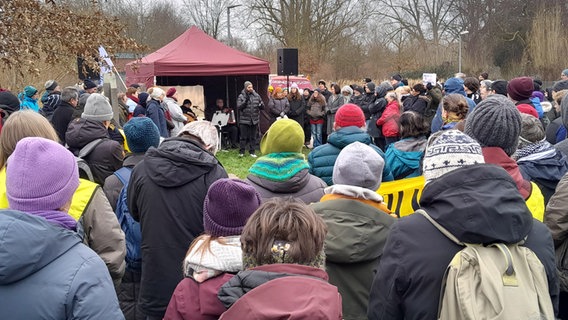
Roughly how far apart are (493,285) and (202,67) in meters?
12.9

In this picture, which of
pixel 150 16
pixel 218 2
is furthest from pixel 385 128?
pixel 218 2

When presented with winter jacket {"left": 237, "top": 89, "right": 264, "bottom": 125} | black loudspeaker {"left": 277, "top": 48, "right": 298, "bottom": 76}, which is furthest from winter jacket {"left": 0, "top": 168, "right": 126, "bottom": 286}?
black loudspeaker {"left": 277, "top": 48, "right": 298, "bottom": 76}

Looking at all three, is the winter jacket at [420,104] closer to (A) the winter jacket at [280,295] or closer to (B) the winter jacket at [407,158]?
(B) the winter jacket at [407,158]

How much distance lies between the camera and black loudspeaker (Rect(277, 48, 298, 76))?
55.8 feet

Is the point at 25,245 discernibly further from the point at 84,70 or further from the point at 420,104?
the point at 420,104

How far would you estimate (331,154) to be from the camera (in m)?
5.06

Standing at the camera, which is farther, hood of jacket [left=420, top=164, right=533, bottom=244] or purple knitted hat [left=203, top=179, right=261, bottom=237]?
purple knitted hat [left=203, top=179, right=261, bottom=237]

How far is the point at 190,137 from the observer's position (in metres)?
3.88

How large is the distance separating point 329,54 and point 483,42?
9.25 m

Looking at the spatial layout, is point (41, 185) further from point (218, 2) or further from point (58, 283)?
point (218, 2)

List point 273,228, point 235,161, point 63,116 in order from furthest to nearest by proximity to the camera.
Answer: point 235,161 → point 63,116 → point 273,228

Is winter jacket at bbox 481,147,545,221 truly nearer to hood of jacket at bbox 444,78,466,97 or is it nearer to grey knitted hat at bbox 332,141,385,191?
grey knitted hat at bbox 332,141,385,191

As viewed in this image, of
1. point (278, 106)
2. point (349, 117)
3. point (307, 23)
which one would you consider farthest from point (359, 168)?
point (307, 23)

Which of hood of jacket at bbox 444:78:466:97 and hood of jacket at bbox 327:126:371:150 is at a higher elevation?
hood of jacket at bbox 444:78:466:97
